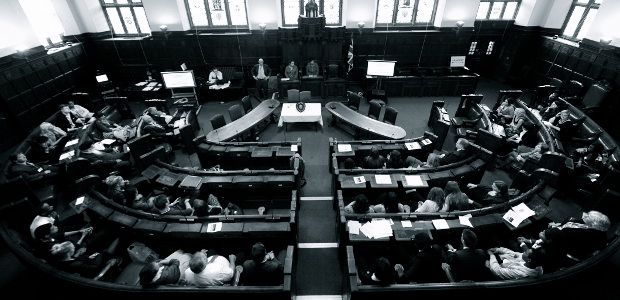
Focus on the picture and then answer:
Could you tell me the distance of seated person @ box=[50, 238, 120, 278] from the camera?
14.9ft

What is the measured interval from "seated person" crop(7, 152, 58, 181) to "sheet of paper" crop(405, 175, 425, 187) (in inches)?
318

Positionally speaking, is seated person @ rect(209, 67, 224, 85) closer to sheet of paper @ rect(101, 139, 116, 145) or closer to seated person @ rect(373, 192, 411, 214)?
sheet of paper @ rect(101, 139, 116, 145)

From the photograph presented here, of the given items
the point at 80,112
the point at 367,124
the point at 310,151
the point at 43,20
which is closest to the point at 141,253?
the point at 310,151

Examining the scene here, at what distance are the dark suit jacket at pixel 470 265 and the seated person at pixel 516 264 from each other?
0.49 meters

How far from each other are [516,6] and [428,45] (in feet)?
13.9

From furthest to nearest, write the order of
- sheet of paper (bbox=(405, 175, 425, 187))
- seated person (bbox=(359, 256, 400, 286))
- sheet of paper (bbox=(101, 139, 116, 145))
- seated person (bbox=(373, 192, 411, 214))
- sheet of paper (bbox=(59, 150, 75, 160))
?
sheet of paper (bbox=(101, 139, 116, 145))
sheet of paper (bbox=(59, 150, 75, 160))
sheet of paper (bbox=(405, 175, 425, 187))
seated person (bbox=(373, 192, 411, 214))
seated person (bbox=(359, 256, 400, 286))

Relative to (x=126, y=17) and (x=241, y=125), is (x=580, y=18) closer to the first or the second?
(x=241, y=125)

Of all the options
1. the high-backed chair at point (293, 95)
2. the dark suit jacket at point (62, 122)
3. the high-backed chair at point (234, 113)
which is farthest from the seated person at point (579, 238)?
the dark suit jacket at point (62, 122)

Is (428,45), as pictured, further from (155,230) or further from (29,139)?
(29,139)

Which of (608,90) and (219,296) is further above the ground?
(608,90)

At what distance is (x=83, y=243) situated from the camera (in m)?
5.16

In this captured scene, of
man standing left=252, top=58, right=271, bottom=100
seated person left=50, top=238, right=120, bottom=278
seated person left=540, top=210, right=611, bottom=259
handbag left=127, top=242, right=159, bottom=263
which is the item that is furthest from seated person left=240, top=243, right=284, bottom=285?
man standing left=252, top=58, right=271, bottom=100

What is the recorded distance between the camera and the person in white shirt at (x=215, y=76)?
38.9 ft

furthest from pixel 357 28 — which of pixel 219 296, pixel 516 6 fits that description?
pixel 219 296
